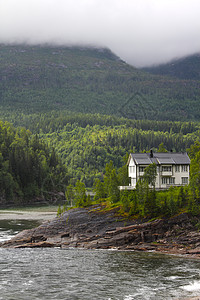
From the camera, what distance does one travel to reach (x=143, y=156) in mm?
92688

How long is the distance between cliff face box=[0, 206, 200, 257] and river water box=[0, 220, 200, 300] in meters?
4.03

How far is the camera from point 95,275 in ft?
166

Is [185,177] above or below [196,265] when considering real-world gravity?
above

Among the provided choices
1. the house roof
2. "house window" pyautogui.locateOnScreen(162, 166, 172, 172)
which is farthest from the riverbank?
"house window" pyautogui.locateOnScreen(162, 166, 172, 172)

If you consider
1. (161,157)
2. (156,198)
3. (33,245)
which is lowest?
(33,245)

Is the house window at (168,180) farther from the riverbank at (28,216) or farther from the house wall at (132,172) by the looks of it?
the riverbank at (28,216)

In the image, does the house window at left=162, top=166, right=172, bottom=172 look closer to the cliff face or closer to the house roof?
the house roof

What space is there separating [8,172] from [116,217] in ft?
415

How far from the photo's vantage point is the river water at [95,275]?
4281 centimetres

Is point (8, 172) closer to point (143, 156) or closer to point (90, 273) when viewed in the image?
point (143, 156)

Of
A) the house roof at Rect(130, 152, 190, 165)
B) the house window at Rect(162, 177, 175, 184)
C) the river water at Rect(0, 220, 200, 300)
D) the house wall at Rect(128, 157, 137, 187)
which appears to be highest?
the house roof at Rect(130, 152, 190, 165)

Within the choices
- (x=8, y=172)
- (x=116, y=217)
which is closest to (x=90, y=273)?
(x=116, y=217)

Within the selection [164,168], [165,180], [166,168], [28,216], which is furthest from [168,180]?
[28,216]

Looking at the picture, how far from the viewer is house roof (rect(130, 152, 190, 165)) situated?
90250 mm
